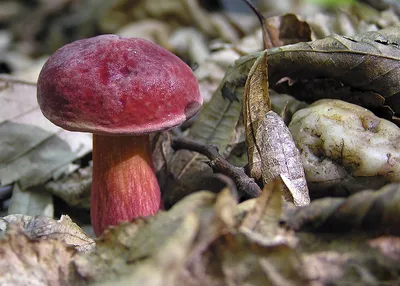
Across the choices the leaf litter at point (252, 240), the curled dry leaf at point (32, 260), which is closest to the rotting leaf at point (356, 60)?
the leaf litter at point (252, 240)

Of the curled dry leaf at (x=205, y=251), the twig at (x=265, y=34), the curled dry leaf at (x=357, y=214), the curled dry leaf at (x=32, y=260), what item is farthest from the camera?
the twig at (x=265, y=34)

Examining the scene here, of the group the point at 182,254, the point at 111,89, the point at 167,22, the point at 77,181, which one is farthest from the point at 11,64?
the point at 182,254

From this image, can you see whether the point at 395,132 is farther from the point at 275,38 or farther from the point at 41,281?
the point at 41,281

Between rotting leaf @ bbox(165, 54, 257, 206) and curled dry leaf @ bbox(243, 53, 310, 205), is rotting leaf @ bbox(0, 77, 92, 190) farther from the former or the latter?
curled dry leaf @ bbox(243, 53, 310, 205)

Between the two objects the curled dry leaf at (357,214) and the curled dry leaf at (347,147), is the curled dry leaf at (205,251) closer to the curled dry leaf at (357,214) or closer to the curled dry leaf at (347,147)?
the curled dry leaf at (357,214)

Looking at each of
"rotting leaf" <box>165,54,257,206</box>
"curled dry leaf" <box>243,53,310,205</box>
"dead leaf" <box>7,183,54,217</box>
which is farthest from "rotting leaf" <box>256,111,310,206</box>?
"dead leaf" <box>7,183,54,217</box>

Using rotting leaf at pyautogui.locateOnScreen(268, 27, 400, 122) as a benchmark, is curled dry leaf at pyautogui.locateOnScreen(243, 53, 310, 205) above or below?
below

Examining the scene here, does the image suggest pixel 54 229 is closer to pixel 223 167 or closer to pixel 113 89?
pixel 113 89
